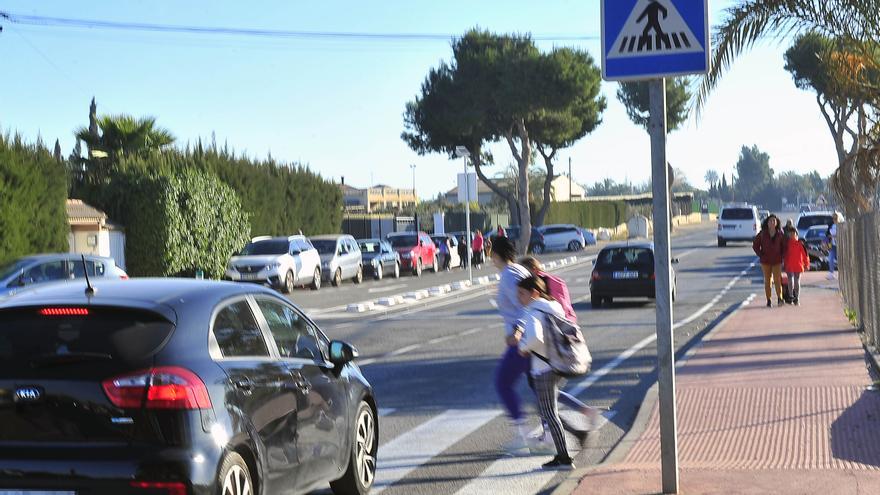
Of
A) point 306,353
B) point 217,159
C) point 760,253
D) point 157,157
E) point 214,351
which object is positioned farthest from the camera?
point 217,159

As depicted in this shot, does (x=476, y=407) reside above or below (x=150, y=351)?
below

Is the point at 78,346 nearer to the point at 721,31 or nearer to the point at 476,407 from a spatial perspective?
the point at 476,407

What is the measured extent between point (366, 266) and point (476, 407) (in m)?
33.0

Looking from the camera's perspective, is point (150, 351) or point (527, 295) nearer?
point (150, 351)

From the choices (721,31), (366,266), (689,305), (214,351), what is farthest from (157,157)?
(214,351)

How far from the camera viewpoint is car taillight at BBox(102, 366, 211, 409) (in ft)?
18.2

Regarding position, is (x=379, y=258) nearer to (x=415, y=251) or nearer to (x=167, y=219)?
(x=415, y=251)

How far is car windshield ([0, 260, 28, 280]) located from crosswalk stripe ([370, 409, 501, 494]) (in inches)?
352

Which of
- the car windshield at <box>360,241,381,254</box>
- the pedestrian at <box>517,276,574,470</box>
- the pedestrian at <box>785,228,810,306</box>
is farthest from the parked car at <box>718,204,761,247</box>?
the pedestrian at <box>517,276,574,470</box>

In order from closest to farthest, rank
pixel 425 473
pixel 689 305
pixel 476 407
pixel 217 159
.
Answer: pixel 425 473 < pixel 476 407 < pixel 689 305 < pixel 217 159

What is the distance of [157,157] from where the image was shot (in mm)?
37531

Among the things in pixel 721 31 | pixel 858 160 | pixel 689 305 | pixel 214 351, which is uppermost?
pixel 721 31

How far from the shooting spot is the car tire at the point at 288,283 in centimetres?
3581

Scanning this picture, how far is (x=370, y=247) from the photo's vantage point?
46.0 metres
